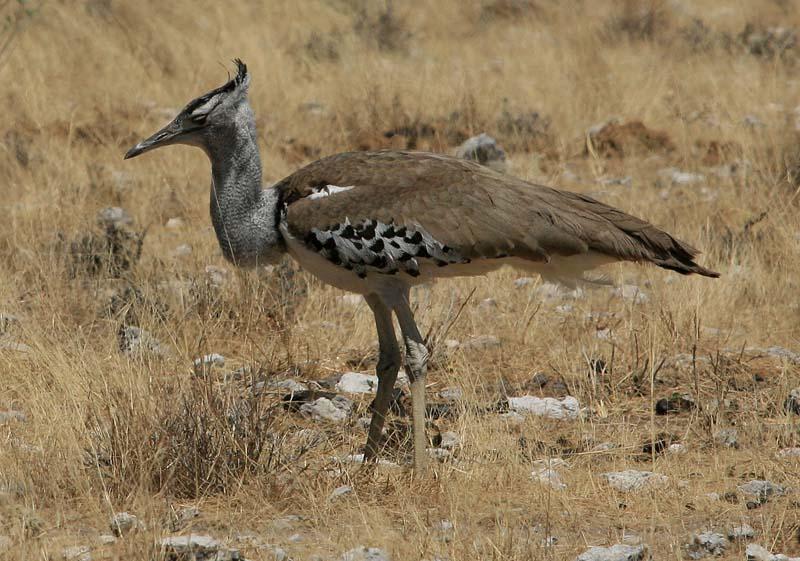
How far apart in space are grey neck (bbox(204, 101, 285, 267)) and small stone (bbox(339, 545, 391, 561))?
4.34 feet

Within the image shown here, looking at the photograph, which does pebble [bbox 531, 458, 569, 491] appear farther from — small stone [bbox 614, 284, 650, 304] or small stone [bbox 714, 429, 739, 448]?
small stone [bbox 614, 284, 650, 304]

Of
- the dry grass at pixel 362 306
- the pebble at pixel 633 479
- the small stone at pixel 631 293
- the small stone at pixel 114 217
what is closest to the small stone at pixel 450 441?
the dry grass at pixel 362 306

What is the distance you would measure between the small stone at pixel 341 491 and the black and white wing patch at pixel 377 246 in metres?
0.74

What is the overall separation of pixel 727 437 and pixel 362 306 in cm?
184

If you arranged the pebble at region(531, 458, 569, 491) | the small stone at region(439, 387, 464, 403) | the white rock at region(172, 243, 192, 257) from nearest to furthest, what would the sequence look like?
the pebble at region(531, 458, 569, 491) → the small stone at region(439, 387, 464, 403) → the white rock at region(172, 243, 192, 257)

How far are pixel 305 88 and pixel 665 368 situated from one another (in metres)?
4.70

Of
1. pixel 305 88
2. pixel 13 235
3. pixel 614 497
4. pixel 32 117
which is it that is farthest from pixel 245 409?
pixel 305 88

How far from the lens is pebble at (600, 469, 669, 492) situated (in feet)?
12.1

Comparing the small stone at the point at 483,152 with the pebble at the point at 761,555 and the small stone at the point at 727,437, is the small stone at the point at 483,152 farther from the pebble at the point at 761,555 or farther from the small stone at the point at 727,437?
the pebble at the point at 761,555

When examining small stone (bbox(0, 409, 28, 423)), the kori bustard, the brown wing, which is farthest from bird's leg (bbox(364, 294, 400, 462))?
small stone (bbox(0, 409, 28, 423))

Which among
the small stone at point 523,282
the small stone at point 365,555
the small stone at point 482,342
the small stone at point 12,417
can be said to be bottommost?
the small stone at point 523,282

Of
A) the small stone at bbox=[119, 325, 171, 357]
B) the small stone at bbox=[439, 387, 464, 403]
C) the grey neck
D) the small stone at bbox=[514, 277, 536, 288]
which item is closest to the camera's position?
the grey neck

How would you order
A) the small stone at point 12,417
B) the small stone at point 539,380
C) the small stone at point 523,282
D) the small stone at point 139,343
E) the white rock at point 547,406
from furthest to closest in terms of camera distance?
1. the small stone at point 523,282
2. the small stone at point 539,380
3. the white rock at point 547,406
4. the small stone at point 139,343
5. the small stone at point 12,417

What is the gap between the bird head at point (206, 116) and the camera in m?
4.13
